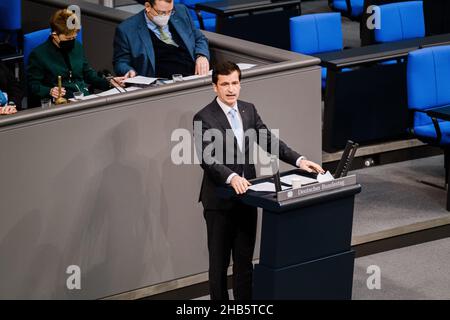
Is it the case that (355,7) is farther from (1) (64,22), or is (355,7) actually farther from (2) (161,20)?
(1) (64,22)

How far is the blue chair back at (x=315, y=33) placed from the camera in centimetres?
944

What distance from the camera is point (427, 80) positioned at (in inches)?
339

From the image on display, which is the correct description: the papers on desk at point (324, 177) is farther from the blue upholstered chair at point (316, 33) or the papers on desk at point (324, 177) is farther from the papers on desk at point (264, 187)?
the blue upholstered chair at point (316, 33)

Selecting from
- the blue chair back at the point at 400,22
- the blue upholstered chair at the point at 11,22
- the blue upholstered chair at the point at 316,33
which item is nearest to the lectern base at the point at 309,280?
the blue upholstered chair at the point at 316,33

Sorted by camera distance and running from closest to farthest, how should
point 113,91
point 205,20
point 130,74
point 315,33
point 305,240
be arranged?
1. point 305,240
2. point 113,91
3. point 130,74
4. point 315,33
5. point 205,20

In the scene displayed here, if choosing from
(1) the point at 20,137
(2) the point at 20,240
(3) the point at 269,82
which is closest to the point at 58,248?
(2) the point at 20,240

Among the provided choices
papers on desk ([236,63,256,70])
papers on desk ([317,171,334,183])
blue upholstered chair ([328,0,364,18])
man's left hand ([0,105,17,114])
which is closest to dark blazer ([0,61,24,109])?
man's left hand ([0,105,17,114])

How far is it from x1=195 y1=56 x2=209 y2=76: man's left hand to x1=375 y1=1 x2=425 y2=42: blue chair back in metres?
2.98

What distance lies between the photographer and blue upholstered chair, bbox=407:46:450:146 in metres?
8.52

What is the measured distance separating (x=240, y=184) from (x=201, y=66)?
184cm

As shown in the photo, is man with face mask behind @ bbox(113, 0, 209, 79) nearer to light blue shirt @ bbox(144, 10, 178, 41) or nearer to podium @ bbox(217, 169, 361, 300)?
light blue shirt @ bbox(144, 10, 178, 41)

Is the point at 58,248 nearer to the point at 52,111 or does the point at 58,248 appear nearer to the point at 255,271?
the point at 52,111

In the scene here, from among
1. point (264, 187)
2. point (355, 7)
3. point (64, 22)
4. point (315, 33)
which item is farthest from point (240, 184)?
point (355, 7)
